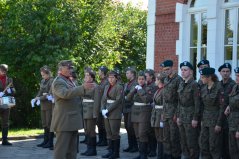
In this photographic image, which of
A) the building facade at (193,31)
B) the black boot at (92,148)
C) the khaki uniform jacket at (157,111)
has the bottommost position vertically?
the black boot at (92,148)

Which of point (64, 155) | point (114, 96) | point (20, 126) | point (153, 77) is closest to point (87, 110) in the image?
point (114, 96)

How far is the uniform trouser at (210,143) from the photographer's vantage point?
9.26 meters

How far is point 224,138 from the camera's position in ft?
31.9

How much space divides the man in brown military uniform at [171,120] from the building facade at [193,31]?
291 centimetres

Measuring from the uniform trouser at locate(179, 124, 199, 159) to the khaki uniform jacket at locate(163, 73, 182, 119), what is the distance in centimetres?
44

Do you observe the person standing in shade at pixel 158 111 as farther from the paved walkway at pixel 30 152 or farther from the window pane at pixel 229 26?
the window pane at pixel 229 26

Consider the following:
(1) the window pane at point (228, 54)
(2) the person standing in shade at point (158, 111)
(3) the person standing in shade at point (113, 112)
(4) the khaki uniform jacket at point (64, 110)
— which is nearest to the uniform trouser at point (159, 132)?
(2) the person standing in shade at point (158, 111)

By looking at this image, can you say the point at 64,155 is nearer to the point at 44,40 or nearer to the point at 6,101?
the point at 6,101

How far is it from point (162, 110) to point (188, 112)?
37.8 inches

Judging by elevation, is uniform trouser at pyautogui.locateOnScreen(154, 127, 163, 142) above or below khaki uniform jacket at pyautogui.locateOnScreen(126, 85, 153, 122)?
below

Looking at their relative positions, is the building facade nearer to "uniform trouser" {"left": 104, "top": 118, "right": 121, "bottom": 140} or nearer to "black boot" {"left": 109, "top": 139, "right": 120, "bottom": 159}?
"uniform trouser" {"left": 104, "top": 118, "right": 121, "bottom": 140}

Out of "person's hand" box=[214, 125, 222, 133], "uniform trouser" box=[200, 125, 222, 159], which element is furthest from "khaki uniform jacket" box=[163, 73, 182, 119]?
"person's hand" box=[214, 125, 222, 133]

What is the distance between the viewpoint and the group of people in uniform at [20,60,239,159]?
902 centimetres

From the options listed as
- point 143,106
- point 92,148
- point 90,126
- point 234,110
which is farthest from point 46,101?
point 234,110
